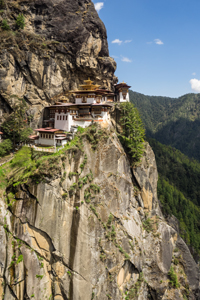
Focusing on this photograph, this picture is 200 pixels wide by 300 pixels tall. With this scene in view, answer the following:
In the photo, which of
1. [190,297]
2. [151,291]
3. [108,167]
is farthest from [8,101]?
[190,297]

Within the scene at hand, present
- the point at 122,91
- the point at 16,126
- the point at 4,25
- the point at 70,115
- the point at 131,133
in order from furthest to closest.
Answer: the point at 122,91 → the point at 131,133 → the point at 4,25 → the point at 70,115 → the point at 16,126

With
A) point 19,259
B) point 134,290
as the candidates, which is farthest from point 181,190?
point 19,259

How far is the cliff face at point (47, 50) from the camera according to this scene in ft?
112

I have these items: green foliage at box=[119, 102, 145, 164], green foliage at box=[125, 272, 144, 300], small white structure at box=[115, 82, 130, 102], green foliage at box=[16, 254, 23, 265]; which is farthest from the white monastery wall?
green foliage at box=[125, 272, 144, 300]

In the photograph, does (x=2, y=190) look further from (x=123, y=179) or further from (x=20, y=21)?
(x=20, y=21)

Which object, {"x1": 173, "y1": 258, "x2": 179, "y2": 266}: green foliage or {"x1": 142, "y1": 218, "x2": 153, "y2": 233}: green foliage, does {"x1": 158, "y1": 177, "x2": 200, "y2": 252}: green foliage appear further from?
{"x1": 142, "y1": 218, "x2": 153, "y2": 233}: green foliage

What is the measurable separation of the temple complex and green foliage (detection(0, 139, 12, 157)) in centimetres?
373

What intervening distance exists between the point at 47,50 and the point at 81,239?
35.2 metres

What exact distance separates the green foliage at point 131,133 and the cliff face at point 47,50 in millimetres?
12552

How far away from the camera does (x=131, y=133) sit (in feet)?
125

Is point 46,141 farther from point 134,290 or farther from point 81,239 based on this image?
point 134,290

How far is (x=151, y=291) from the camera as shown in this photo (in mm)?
33188

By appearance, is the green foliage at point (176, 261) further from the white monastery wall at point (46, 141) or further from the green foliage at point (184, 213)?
the white monastery wall at point (46, 141)

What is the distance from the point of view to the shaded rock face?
22.9 metres
